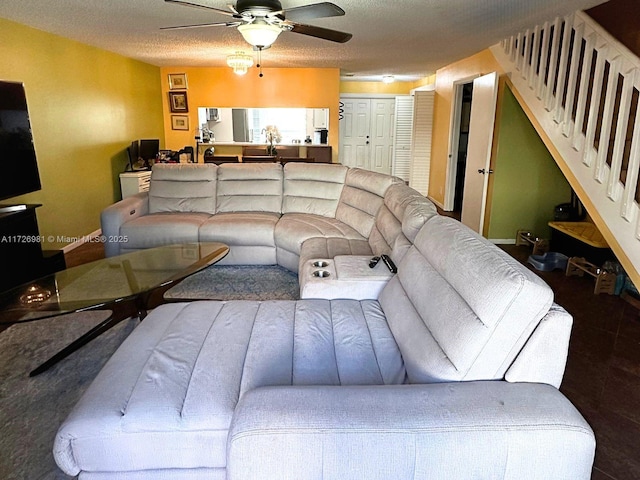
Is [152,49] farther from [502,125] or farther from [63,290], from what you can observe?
[502,125]

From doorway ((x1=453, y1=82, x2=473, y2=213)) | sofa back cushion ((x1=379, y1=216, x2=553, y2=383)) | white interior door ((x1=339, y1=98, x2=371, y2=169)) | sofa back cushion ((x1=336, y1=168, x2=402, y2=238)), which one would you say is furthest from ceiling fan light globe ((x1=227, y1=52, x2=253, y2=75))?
sofa back cushion ((x1=379, y1=216, x2=553, y2=383))

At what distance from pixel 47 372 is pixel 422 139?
6660mm

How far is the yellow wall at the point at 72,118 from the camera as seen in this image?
12.4 feet

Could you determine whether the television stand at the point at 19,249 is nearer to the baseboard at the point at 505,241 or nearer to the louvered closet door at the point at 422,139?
the baseboard at the point at 505,241

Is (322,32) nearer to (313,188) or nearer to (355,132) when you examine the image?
(313,188)

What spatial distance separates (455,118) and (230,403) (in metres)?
5.67

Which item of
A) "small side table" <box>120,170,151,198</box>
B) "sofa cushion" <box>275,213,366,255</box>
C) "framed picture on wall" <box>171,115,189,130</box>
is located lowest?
"sofa cushion" <box>275,213,366,255</box>

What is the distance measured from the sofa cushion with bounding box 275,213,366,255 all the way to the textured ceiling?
1702 millimetres

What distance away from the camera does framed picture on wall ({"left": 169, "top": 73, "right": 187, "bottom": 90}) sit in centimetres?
691

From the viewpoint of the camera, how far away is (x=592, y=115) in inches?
117

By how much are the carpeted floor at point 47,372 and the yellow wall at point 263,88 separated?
175 inches

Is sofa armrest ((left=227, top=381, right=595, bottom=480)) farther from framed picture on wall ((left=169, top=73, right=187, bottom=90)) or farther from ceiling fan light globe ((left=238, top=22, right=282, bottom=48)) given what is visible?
framed picture on wall ((left=169, top=73, right=187, bottom=90))

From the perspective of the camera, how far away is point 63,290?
2350mm

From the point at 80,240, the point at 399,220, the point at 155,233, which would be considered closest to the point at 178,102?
the point at 80,240
